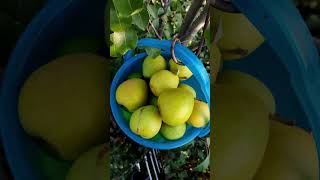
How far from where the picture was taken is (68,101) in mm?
761

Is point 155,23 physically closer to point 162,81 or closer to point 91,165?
point 162,81

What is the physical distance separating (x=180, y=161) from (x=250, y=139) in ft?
0.50

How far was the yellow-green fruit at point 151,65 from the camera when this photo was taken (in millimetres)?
612

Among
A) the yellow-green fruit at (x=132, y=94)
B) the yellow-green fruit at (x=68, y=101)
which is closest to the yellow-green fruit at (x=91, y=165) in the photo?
the yellow-green fruit at (x=68, y=101)

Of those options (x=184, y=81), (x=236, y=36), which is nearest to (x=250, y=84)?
(x=236, y=36)

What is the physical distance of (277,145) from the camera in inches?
30.9

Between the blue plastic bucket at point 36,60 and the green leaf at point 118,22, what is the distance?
0.20m

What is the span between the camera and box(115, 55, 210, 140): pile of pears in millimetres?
586

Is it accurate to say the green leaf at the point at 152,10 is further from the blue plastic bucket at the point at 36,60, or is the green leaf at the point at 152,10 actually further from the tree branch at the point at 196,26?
the blue plastic bucket at the point at 36,60

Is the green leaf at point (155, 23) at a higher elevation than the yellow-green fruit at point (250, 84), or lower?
higher

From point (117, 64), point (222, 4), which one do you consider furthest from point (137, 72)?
point (222, 4)

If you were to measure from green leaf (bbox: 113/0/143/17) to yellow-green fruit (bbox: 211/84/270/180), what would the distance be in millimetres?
136

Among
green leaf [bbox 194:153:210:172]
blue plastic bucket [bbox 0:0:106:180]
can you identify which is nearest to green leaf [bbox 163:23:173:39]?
green leaf [bbox 194:153:210:172]

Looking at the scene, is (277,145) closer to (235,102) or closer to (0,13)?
(235,102)
